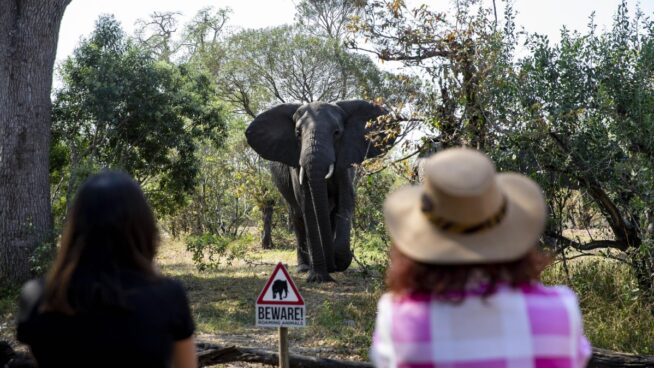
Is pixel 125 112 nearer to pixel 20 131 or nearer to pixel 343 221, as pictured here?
pixel 20 131

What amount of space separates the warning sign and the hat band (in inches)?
150

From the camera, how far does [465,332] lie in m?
2.10

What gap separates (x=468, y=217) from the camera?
211 centimetres

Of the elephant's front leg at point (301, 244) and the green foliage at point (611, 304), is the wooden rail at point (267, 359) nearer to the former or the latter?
the green foliage at point (611, 304)

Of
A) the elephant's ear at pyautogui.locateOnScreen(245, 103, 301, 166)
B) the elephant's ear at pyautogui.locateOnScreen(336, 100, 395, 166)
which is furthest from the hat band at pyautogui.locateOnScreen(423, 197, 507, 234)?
the elephant's ear at pyautogui.locateOnScreen(245, 103, 301, 166)

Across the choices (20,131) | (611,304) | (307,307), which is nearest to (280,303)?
(611,304)

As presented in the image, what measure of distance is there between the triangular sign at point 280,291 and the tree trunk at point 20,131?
7.51 meters

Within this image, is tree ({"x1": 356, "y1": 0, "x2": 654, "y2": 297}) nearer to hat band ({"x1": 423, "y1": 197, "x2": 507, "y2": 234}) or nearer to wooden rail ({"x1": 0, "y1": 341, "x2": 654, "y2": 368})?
wooden rail ({"x1": 0, "y1": 341, "x2": 654, "y2": 368})

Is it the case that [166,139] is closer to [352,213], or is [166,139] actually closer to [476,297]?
[352,213]

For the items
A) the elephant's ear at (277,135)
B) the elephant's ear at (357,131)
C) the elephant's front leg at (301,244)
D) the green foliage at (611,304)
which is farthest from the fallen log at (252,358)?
the elephant's front leg at (301,244)

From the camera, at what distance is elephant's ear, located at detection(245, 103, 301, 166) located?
14.0 meters

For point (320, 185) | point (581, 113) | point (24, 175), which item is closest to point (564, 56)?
point (581, 113)

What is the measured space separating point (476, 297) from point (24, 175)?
1148 cm

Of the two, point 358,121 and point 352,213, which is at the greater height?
point 358,121
